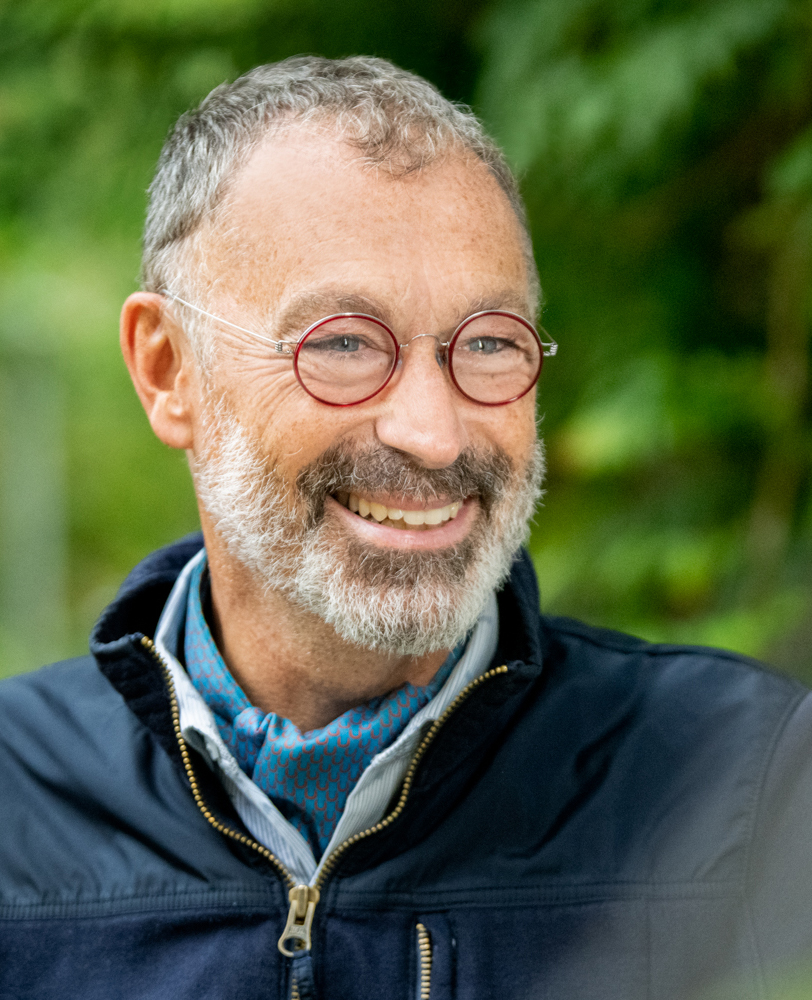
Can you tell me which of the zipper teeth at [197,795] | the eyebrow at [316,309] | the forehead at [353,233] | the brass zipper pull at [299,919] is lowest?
the brass zipper pull at [299,919]

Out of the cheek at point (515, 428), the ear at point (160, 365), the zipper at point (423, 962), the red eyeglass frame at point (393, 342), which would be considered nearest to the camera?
the zipper at point (423, 962)

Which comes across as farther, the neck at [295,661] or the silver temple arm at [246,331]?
the neck at [295,661]

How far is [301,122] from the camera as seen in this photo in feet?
6.66

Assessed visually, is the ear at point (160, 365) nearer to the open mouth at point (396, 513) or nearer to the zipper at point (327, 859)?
the open mouth at point (396, 513)

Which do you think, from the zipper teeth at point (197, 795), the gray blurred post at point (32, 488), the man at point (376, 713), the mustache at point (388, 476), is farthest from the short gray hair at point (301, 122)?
the gray blurred post at point (32, 488)

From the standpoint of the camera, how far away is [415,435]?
1852mm

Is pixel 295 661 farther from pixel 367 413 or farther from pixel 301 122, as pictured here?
pixel 301 122

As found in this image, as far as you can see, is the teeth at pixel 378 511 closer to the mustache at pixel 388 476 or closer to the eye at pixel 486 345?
the mustache at pixel 388 476

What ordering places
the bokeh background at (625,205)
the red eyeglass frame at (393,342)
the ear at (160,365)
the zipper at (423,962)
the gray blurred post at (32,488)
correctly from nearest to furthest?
the zipper at (423,962) < the red eyeglass frame at (393,342) < the ear at (160,365) < the bokeh background at (625,205) < the gray blurred post at (32,488)

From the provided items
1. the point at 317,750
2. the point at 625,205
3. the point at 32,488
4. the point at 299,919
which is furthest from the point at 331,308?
the point at 32,488

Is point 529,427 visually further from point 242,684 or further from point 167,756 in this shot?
point 167,756

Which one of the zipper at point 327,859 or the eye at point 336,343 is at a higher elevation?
the eye at point 336,343

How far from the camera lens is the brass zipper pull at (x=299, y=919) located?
5.86ft

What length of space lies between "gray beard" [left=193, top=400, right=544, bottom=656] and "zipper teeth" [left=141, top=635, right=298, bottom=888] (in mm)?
274
